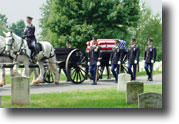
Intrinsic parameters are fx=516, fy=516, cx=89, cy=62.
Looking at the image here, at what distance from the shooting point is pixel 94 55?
17.2 metres

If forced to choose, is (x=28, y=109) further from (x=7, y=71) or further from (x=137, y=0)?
(x=7, y=71)

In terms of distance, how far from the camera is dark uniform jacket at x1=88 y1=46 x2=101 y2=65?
1717 centimetres

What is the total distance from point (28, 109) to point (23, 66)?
5541mm

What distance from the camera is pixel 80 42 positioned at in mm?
14562

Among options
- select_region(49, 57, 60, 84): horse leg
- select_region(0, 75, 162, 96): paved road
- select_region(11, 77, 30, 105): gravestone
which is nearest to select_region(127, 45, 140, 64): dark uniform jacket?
select_region(0, 75, 162, 96): paved road

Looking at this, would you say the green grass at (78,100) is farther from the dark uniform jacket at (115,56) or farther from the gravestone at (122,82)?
the dark uniform jacket at (115,56)

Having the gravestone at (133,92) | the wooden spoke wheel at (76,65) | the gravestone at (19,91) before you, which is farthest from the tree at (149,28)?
the wooden spoke wheel at (76,65)

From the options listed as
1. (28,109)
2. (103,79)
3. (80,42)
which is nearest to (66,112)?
(28,109)

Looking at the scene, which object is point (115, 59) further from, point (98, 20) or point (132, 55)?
point (98, 20)

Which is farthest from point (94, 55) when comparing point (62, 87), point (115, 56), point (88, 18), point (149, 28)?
point (149, 28)

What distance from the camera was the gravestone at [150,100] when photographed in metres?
10.9

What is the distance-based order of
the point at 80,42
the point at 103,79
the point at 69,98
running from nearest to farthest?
the point at 69,98 → the point at 80,42 → the point at 103,79

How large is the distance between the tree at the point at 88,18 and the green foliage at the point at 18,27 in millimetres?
503

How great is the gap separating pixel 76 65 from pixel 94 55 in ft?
2.88
